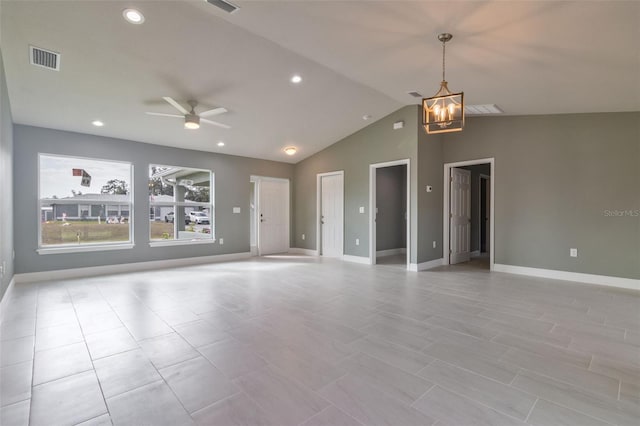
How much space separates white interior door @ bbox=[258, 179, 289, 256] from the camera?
26.3 feet

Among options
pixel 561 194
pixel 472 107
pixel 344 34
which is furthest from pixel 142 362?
pixel 561 194

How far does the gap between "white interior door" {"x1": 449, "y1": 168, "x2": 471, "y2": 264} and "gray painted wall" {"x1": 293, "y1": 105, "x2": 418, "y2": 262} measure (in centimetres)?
128

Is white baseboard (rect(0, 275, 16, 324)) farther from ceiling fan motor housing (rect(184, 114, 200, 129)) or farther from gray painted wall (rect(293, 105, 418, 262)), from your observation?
gray painted wall (rect(293, 105, 418, 262))

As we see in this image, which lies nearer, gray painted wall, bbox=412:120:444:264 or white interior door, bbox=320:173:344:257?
gray painted wall, bbox=412:120:444:264

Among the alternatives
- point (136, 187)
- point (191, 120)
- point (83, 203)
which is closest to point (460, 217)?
point (191, 120)

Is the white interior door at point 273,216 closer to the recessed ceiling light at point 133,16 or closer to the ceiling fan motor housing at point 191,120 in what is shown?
the ceiling fan motor housing at point 191,120

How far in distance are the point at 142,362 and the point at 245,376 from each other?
86 cm

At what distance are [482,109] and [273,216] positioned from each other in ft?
17.6

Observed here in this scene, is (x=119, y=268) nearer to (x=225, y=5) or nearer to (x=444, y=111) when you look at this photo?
(x=225, y=5)

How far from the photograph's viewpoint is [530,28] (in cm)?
281

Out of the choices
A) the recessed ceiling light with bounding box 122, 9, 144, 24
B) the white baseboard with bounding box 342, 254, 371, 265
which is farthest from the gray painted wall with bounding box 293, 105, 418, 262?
the recessed ceiling light with bounding box 122, 9, 144, 24

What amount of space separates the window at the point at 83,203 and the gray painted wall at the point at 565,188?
693 centimetres

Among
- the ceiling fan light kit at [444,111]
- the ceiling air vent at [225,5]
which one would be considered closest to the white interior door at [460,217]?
the ceiling fan light kit at [444,111]

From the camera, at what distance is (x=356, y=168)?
23.1 feet
